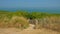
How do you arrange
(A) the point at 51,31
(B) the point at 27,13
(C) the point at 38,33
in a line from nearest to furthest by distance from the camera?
(C) the point at 38,33 → (A) the point at 51,31 → (B) the point at 27,13

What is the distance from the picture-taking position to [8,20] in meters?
5.20

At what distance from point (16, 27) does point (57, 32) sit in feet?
3.86

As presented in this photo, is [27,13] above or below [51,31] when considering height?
above

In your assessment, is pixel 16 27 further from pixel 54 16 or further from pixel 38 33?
pixel 54 16

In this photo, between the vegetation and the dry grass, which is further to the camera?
the dry grass

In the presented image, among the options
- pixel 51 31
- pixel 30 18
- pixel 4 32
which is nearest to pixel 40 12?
pixel 30 18

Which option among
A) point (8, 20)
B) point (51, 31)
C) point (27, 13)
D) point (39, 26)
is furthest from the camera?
point (27, 13)

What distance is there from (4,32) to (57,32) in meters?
Result: 1.33

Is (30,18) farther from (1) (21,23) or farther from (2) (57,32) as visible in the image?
(2) (57,32)

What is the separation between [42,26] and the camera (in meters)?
4.76

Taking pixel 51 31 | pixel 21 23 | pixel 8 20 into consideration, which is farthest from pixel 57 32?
pixel 8 20

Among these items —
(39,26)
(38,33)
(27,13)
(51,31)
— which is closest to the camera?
(38,33)

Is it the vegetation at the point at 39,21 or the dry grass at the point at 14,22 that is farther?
the dry grass at the point at 14,22

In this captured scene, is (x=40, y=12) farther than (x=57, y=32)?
Yes
